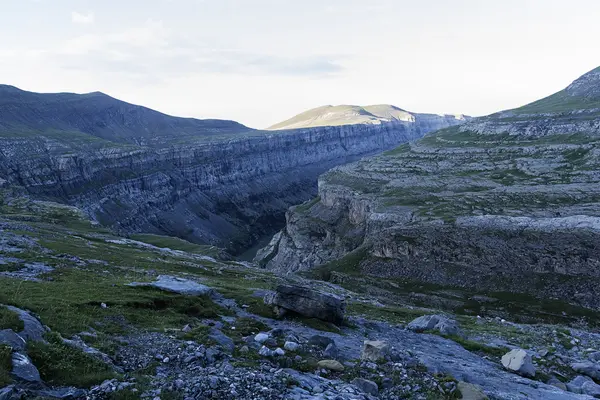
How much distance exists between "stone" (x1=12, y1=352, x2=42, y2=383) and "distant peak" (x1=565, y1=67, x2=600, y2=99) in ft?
641

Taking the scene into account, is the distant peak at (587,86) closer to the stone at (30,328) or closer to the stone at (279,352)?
the stone at (279,352)

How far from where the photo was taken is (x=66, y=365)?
595 inches

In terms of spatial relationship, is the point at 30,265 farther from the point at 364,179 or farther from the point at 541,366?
the point at 364,179

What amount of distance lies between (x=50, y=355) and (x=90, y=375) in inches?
76.4

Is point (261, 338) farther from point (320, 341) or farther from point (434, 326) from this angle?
point (434, 326)

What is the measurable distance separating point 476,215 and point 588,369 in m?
60.9

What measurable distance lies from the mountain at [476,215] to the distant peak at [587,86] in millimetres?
6261

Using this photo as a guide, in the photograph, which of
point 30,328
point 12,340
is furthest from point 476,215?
point 12,340

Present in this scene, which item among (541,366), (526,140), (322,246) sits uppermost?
(526,140)

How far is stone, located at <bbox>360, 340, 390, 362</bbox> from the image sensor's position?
71.7 feet

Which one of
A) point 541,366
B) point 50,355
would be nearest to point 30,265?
point 50,355

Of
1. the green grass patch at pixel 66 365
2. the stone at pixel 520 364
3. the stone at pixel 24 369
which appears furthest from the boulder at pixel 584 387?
the stone at pixel 24 369

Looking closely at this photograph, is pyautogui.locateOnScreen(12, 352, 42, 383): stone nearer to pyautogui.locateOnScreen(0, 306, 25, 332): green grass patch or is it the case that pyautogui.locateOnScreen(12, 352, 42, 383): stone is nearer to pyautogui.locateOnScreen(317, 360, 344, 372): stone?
pyautogui.locateOnScreen(0, 306, 25, 332): green grass patch

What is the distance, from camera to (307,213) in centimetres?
13838
